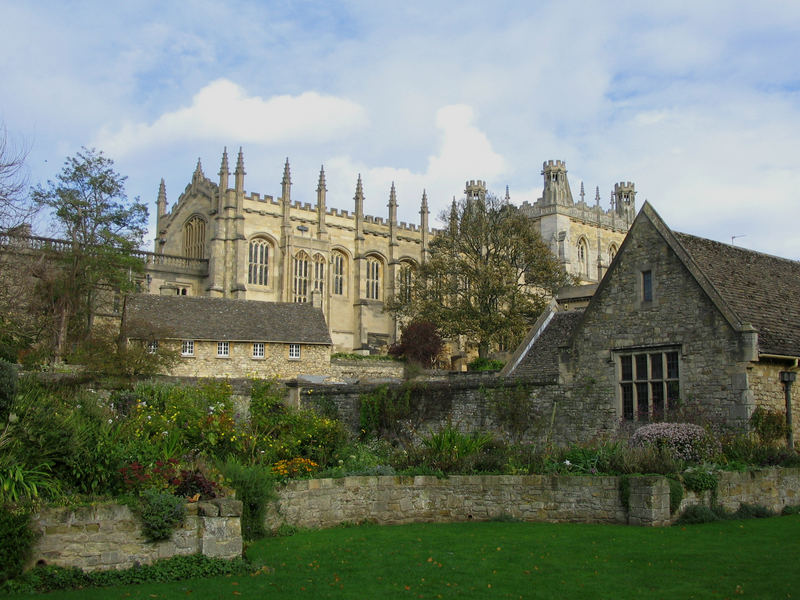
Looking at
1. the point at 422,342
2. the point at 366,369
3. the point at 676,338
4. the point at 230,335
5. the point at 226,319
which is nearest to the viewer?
the point at 676,338

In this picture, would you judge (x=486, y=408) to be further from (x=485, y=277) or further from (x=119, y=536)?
(x=485, y=277)

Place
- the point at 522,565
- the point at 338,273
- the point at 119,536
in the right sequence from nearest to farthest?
the point at 119,536, the point at 522,565, the point at 338,273

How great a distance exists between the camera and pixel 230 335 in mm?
38969

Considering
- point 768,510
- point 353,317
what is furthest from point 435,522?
point 353,317

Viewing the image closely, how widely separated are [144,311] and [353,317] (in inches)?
1396

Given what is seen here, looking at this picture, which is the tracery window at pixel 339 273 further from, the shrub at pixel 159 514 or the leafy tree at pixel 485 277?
the shrub at pixel 159 514

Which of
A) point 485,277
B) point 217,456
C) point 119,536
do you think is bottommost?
point 119,536

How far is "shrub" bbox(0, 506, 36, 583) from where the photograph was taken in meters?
10.0

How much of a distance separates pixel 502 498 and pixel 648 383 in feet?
21.5

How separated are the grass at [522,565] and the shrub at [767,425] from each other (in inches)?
162

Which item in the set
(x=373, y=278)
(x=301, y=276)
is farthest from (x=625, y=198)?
(x=301, y=276)

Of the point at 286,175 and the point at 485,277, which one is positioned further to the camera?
the point at 286,175

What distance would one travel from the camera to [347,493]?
15.3m

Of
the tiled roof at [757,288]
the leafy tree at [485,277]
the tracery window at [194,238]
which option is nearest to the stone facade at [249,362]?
the leafy tree at [485,277]
